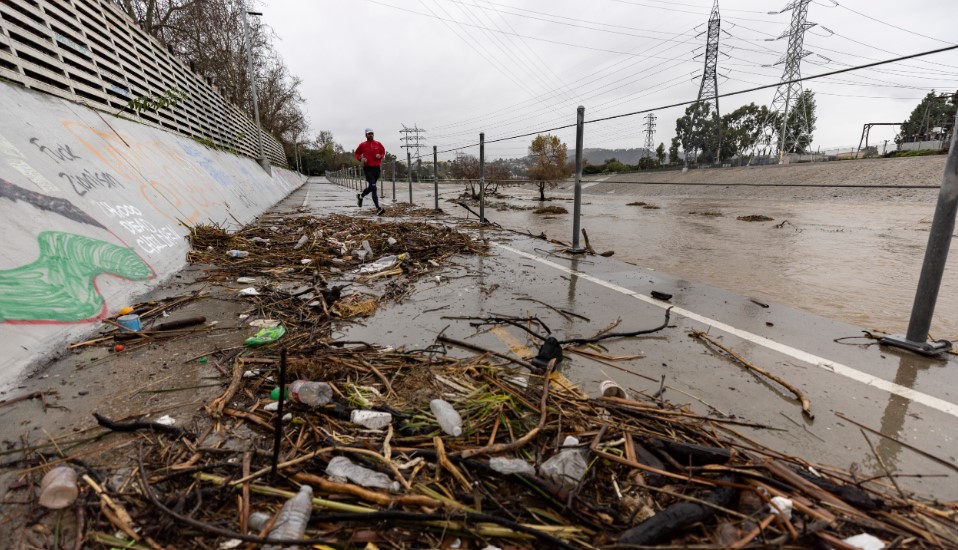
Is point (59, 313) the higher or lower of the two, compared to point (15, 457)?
higher

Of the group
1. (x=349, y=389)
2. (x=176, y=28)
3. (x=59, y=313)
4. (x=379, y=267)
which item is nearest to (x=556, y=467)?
(x=349, y=389)

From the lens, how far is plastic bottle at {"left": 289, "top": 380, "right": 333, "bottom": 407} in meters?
1.74

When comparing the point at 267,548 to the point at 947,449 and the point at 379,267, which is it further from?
the point at 379,267

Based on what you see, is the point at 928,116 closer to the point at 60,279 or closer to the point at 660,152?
the point at 660,152

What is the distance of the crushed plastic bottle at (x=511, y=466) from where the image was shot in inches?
54.0

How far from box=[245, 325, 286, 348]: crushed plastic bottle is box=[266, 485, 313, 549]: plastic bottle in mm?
1384

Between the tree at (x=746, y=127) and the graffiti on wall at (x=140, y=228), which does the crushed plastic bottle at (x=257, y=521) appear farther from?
the tree at (x=746, y=127)

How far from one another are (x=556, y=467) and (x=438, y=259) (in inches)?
142

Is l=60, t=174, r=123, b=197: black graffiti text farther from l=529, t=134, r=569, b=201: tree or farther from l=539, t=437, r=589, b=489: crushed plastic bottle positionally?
l=529, t=134, r=569, b=201: tree

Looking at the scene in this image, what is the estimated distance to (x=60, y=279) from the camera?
8.27 ft

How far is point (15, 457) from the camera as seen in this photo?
141cm

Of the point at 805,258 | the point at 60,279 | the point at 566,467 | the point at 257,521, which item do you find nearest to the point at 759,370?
the point at 566,467

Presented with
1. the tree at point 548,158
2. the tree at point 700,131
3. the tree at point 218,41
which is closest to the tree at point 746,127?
the tree at point 700,131

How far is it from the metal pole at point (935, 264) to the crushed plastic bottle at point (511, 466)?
8.76 ft
